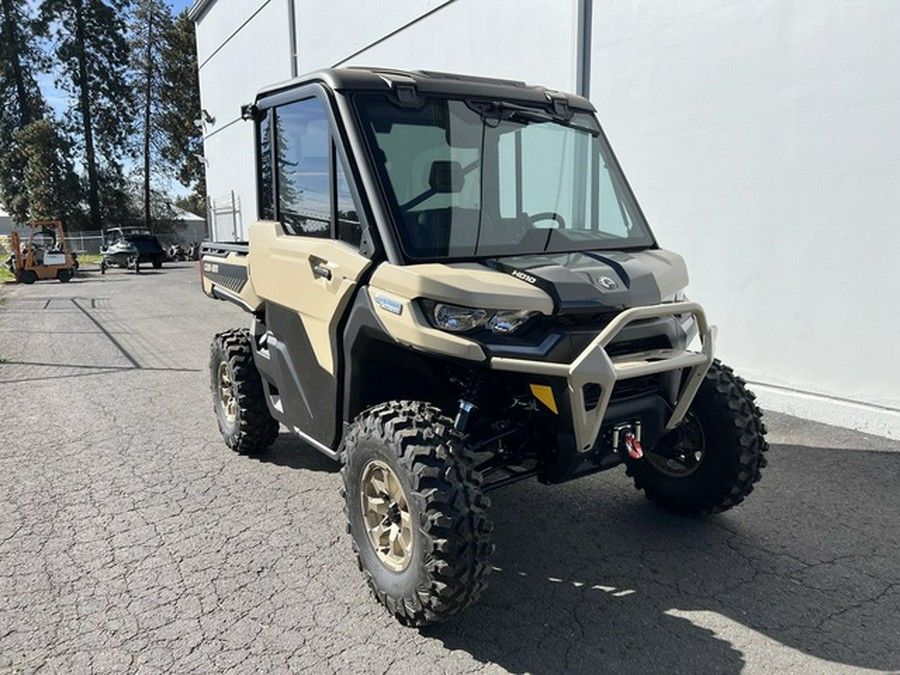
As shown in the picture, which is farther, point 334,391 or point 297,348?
point 297,348

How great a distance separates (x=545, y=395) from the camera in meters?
2.99

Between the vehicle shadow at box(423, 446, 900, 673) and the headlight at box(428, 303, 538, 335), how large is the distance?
4.52 ft

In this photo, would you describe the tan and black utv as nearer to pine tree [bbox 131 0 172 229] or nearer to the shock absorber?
the shock absorber

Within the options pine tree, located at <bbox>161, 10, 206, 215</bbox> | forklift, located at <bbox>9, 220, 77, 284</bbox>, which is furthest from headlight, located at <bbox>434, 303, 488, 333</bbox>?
pine tree, located at <bbox>161, 10, 206, 215</bbox>

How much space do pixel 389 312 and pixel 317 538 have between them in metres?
1.65

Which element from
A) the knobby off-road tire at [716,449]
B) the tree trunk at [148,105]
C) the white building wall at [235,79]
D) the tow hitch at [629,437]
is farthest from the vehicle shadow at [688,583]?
the tree trunk at [148,105]

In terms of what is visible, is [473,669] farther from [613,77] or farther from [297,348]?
[613,77]

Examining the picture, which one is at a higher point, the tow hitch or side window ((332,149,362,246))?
side window ((332,149,362,246))

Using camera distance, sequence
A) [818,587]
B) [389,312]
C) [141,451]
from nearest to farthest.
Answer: [389,312]
[818,587]
[141,451]

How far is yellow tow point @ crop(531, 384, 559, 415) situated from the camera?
2971 mm

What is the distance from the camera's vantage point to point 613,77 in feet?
24.7

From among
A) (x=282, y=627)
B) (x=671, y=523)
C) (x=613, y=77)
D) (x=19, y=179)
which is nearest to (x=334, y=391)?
(x=282, y=627)

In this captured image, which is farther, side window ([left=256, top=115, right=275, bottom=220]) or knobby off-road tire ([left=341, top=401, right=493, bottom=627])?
side window ([left=256, top=115, right=275, bottom=220])

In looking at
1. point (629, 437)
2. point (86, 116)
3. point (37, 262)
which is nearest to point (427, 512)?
point (629, 437)
